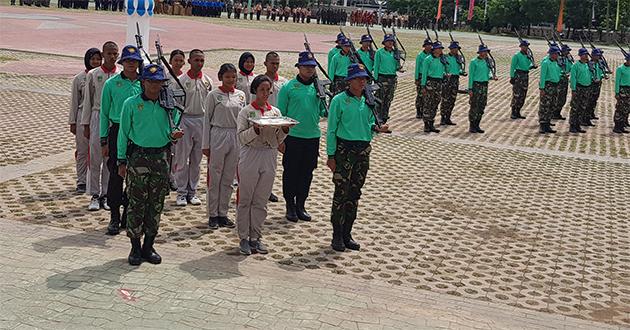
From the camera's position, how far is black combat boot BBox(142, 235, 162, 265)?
6703 mm

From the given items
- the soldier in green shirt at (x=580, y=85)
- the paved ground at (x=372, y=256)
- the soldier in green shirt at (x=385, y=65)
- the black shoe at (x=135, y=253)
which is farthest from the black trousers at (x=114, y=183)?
the soldier in green shirt at (x=580, y=85)

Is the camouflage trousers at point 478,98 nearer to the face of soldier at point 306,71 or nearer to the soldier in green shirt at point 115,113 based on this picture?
the face of soldier at point 306,71

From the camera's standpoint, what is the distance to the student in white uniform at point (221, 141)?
25.6 feet

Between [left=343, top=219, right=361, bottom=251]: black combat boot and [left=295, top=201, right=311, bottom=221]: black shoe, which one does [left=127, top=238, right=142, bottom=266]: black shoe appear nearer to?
[left=343, top=219, right=361, bottom=251]: black combat boot

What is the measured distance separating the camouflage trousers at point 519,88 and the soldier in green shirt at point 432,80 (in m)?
2.63

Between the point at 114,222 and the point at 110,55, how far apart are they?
175cm

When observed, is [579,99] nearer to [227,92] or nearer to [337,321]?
[227,92]

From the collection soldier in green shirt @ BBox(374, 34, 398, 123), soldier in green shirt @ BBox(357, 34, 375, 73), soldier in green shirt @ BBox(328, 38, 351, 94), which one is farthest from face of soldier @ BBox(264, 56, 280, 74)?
soldier in green shirt @ BBox(357, 34, 375, 73)

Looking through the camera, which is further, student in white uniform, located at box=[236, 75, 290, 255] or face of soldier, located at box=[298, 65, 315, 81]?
face of soldier, located at box=[298, 65, 315, 81]

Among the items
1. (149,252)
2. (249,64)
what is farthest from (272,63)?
(149,252)

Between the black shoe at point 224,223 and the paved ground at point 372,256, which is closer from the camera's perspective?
the paved ground at point 372,256

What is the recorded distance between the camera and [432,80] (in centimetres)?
1466

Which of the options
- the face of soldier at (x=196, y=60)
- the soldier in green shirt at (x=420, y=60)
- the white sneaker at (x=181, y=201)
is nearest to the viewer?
the face of soldier at (x=196, y=60)

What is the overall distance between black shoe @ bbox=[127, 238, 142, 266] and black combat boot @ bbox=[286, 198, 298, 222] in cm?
216
